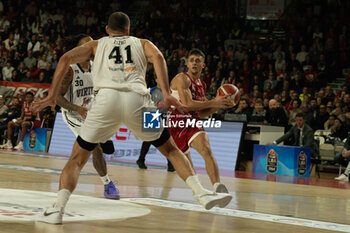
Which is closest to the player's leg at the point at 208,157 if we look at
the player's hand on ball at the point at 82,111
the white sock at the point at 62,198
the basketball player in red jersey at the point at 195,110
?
the basketball player in red jersey at the point at 195,110

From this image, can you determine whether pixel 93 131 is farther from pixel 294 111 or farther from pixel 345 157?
pixel 294 111

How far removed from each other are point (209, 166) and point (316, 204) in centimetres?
166

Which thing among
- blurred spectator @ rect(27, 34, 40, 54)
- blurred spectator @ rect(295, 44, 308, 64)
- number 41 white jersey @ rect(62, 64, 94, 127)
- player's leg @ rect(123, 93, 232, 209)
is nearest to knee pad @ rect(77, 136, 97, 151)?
Answer: player's leg @ rect(123, 93, 232, 209)

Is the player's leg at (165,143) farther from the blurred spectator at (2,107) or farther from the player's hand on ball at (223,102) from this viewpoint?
the blurred spectator at (2,107)

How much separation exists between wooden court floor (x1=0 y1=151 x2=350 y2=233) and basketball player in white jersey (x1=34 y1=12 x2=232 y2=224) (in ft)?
1.19

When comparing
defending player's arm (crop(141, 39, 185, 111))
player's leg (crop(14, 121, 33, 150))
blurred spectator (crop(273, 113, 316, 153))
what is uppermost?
defending player's arm (crop(141, 39, 185, 111))

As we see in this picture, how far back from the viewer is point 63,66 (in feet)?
15.4

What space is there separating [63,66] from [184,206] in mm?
2077

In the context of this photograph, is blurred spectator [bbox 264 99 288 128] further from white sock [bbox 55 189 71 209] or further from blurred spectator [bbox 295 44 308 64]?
white sock [bbox 55 189 71 209]

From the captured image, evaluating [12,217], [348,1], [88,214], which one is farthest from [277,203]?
[348,1]

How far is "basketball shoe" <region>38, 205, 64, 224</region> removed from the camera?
171 inches

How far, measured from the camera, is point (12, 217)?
4.46 metres

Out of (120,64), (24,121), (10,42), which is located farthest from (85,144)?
(10,42)

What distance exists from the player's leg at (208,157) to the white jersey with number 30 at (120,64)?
5.66ft
